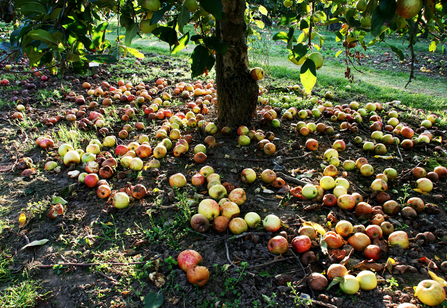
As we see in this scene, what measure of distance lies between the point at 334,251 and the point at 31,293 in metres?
2.40

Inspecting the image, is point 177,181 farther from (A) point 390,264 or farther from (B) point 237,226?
(A) point 390,264

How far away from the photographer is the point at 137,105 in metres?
5.49

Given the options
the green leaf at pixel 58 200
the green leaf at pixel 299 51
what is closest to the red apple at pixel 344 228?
the green leaf at pixel 299 51

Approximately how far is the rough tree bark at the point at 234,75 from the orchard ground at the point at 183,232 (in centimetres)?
30

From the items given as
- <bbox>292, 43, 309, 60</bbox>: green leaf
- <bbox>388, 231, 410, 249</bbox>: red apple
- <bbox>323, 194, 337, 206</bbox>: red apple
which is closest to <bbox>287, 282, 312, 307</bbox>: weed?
<bbox>388, 231, 410, 249</bbox>: red apple

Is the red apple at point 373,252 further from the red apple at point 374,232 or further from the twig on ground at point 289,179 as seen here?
the twig on ground at point 289,179

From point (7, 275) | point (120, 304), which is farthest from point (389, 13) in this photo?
point (7, 275)

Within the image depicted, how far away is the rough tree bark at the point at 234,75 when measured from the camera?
3.50 m

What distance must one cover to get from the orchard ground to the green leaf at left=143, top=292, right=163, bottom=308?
63 millimetres

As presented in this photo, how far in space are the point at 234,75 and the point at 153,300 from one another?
115 inches

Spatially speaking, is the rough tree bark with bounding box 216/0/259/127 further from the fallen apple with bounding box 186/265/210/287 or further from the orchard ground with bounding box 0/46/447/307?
the fallen apple with bounding box 186/265/210/287

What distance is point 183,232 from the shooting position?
258cm

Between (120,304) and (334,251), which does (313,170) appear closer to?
(334,251)

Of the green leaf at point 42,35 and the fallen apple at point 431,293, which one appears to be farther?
the fallen apple at point 431,293
